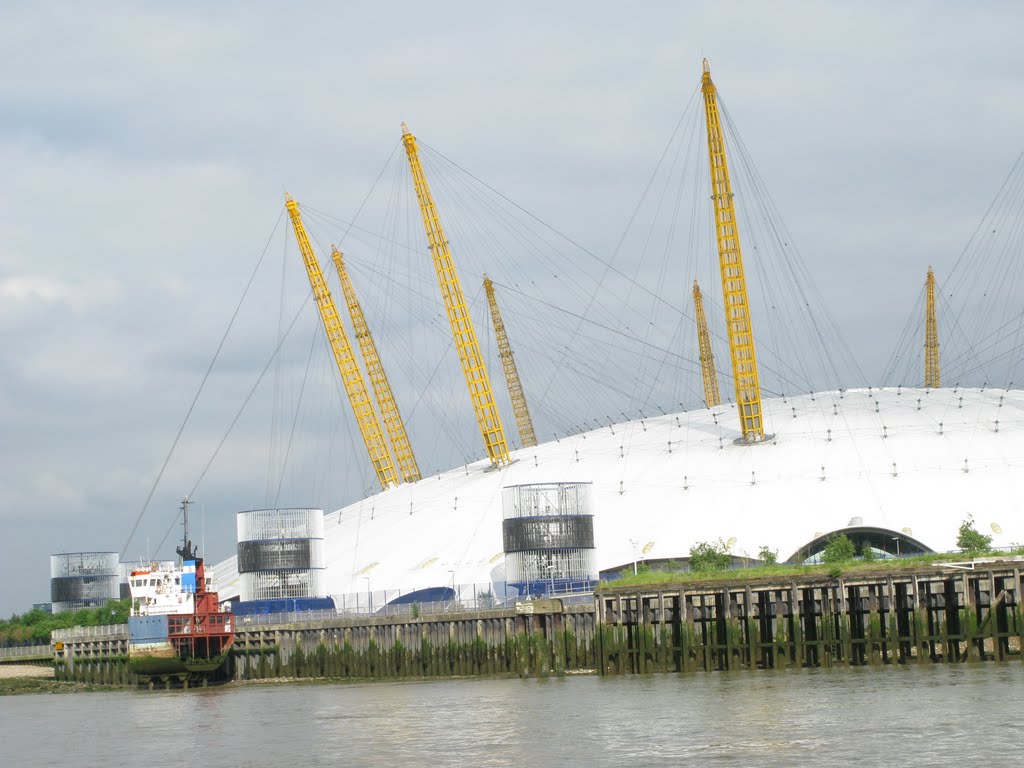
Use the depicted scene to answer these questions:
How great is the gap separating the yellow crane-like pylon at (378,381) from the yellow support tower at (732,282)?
4352 centimetres

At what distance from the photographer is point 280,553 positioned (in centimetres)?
11250

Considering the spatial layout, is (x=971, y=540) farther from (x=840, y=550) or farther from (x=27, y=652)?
(x=27, y=652)

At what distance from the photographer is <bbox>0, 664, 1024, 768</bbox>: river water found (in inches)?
1955

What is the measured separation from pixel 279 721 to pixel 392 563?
44.8 m

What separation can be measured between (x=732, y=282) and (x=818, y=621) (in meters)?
46.7

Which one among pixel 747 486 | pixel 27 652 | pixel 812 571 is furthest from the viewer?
pixel 27 652

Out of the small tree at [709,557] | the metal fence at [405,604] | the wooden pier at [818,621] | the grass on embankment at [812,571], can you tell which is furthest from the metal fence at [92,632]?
the wooden pier at [818,621]

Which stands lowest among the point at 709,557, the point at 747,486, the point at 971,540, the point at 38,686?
the point at 38,686

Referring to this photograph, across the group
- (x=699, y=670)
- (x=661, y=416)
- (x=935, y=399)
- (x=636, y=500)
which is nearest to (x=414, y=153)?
(x=661, y=416)

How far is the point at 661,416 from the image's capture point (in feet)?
427

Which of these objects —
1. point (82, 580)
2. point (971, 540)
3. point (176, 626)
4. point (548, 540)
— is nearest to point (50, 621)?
point (82, 580)

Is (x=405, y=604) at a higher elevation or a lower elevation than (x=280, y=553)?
lower

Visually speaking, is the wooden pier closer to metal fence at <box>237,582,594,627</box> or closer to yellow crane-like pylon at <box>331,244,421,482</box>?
metal fence at <box>237,582,594,627</box>

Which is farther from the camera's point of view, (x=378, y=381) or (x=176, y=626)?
(x=378, y=381)
